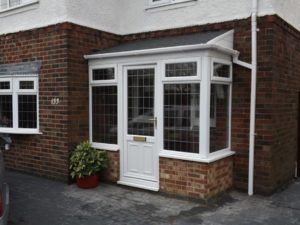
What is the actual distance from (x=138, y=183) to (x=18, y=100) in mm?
3300

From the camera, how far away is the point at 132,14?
296 inches

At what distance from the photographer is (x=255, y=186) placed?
235 inches

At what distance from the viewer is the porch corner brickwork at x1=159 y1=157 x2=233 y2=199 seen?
543 cm

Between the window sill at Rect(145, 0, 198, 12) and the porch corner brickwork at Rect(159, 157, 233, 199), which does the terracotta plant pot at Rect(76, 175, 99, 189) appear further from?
the window sill at Rect(145, 0, 198, 12)

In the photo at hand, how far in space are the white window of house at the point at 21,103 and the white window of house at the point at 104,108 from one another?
1.26 metres

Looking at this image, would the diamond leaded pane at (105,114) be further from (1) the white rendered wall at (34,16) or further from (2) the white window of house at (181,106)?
(1) the white rendered wall at (34,16)

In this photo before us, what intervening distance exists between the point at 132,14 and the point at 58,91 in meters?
2.51

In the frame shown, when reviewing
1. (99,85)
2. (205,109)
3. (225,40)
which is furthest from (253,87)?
(99,85)

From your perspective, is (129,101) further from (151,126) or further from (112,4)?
(112,4)

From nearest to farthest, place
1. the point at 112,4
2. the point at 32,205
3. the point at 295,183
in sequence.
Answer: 1. the point at 32,205
2. the point at 295,183
3. the point at 112,4

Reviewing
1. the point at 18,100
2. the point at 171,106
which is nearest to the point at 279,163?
the point at 171,106

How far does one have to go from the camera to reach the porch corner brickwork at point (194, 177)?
543 cm

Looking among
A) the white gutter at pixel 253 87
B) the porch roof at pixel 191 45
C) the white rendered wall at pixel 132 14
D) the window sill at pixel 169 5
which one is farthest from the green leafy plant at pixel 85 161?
the window sill at pixel 169 5

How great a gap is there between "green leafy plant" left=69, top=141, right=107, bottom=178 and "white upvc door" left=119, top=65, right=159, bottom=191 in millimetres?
469
